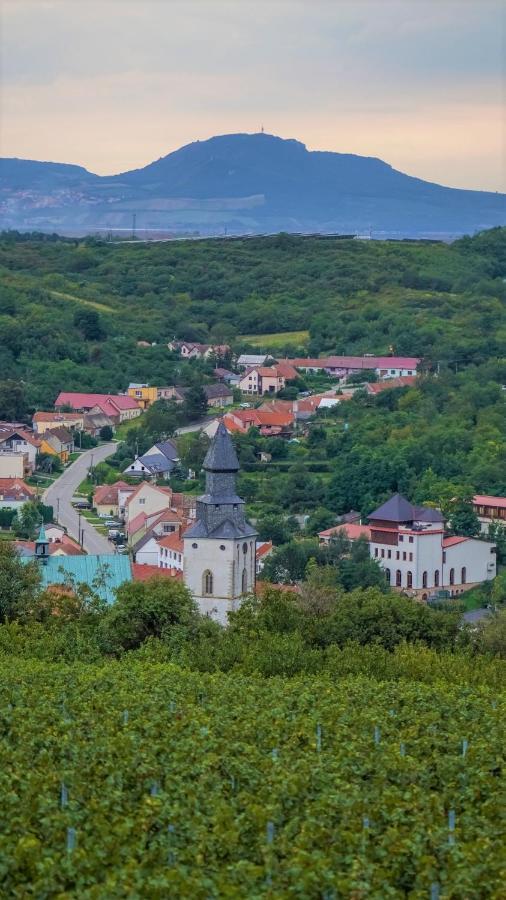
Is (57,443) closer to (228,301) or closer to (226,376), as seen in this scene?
(226,376)

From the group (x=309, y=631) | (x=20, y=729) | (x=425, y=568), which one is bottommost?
(x=425, y=568)

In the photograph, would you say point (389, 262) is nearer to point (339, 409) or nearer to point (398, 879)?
point (339, 409)

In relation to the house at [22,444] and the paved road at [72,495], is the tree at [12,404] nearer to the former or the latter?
the paved road at [72,495]

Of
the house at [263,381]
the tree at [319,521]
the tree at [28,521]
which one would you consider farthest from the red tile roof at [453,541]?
the house at [263,381]

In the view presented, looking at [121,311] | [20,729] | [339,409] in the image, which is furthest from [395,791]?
[121,311]

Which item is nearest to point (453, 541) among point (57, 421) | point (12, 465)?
point (12, 465)

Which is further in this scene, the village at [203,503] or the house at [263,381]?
the house at [263,381]

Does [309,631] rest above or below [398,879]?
below
